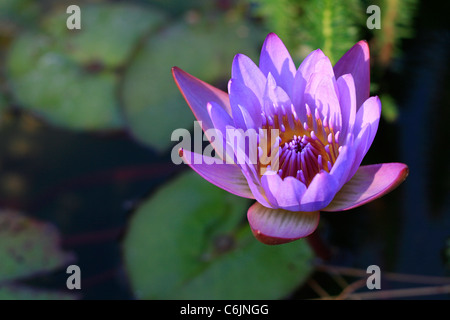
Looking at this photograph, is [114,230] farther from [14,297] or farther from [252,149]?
[252,149]

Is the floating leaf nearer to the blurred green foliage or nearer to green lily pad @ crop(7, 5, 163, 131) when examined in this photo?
the blurred green foliage

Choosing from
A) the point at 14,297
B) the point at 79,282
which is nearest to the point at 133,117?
the point at 79,282

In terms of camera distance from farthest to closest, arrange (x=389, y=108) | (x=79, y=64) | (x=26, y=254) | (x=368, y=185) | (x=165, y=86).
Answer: (x=79, y=64) < (x=165, y=86) < (x=389, y=108) < (x=26, y=254) < (x=368, y=185)

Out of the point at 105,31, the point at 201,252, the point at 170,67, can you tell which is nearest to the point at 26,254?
the point at 201,252

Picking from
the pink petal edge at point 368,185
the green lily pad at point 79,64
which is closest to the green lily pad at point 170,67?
the green lily pad at point 79,64

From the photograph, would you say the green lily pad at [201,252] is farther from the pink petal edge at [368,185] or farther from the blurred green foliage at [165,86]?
the pink petal edge at [368,185]

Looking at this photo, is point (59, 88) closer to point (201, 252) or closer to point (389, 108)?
point (201, 252)
